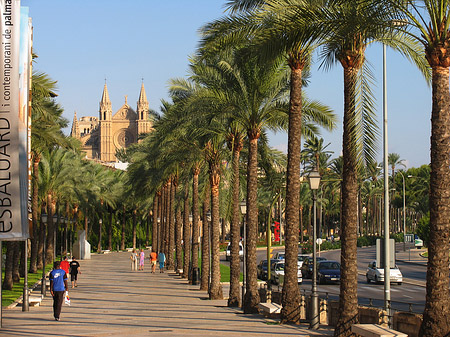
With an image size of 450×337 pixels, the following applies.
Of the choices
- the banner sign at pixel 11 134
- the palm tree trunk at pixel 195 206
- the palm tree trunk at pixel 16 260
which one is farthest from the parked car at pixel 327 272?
the banner sign at pixel 11 134

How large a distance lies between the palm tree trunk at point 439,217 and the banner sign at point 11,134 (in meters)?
9.20

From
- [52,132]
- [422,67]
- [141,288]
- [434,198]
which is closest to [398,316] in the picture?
[434,198]

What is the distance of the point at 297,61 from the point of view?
68.3 feet

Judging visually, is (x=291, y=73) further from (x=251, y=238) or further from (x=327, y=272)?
(x=327, y=272)

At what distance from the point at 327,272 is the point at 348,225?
96.9ft

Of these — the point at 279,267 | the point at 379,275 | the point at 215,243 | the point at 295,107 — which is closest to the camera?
the point at 295,107

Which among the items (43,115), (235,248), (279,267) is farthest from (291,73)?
(279,267)

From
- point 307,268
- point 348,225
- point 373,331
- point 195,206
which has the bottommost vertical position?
point 307,268

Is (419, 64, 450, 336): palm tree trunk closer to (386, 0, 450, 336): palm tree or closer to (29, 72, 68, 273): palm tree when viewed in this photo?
(386, 0, 450, 336): palm tree

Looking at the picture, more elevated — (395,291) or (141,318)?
(141,318)

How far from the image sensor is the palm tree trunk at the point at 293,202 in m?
21.1

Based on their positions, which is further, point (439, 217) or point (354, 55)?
point (354, 55)

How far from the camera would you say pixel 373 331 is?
579 inches

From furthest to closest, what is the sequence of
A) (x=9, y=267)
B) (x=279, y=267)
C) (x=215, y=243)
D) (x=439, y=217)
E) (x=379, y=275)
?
(x=279, y=267)
(x=379, y=275)
(x=9, y=267)
(x=215, y=243)
(x=439, y=217)
